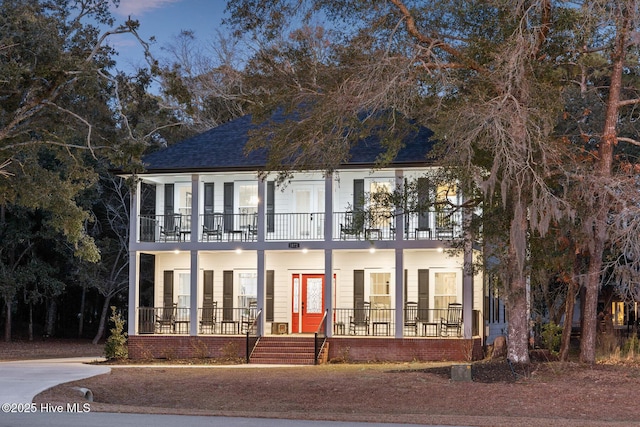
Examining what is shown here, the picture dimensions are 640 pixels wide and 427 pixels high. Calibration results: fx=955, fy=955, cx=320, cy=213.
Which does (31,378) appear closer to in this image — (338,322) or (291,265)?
(338,322)

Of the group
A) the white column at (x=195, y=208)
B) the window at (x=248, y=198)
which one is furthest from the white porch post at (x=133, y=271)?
the window at (x=248, y=198)

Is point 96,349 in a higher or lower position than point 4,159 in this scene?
lower

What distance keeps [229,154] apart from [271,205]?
7.15 feet

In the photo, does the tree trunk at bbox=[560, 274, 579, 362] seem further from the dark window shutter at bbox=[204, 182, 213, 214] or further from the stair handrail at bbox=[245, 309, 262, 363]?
the dark window shutter at bbox=[204, 182, 213, 214]

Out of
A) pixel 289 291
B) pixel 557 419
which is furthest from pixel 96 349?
pixel 557 419

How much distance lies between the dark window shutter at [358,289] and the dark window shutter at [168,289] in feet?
19.7

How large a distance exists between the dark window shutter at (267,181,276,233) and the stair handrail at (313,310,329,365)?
340cm

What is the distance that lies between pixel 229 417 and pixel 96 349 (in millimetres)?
26446

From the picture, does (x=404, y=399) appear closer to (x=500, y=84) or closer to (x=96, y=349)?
A: (x=500, y=84)

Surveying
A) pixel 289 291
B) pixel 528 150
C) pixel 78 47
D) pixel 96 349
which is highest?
pixel 78 47

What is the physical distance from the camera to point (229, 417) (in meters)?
14.5

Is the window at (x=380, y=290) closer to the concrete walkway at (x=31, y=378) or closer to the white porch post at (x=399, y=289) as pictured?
the white porch post at (x=399, y=289)

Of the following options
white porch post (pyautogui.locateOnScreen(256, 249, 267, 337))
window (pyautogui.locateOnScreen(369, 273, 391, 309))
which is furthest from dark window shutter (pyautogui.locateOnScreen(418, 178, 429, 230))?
window (pyautogui.locateOnScreen(369, 273, 391, 309))

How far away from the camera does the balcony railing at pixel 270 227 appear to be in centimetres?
2841
